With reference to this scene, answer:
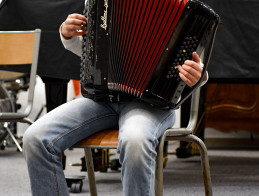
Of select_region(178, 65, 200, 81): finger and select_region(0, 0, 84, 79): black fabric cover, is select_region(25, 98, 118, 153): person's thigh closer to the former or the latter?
select_region(178, 65, 200, 81): finger

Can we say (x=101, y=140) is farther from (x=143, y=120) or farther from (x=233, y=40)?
(x=233, y=40)

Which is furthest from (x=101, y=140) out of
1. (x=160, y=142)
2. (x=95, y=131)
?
(x=160, y=142)

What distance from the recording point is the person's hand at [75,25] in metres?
1.58

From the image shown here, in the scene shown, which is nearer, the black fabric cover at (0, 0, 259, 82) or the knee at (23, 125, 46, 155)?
the knee at (23, 125, 46, 155)

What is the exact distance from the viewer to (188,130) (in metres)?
1.60

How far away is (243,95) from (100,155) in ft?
6.17

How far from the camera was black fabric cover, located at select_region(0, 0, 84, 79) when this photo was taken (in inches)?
92.6

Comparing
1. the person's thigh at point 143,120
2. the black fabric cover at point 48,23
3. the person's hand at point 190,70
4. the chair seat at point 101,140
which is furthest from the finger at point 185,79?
the black fabric cover at point 48,23

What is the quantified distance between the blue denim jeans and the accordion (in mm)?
56

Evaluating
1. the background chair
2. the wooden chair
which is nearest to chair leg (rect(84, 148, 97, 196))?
the wooden chair

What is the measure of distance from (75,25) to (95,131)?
1.09 feet

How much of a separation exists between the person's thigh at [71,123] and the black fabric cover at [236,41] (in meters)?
0.79

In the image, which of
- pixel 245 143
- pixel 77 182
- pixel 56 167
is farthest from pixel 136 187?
pixel 245 143

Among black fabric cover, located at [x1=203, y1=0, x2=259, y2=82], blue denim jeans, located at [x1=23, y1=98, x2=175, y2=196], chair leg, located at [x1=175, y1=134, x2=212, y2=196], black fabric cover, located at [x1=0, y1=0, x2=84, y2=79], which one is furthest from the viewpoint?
black fabric cover, located at [x1=0, y1=0, x2=84, y2=79]
